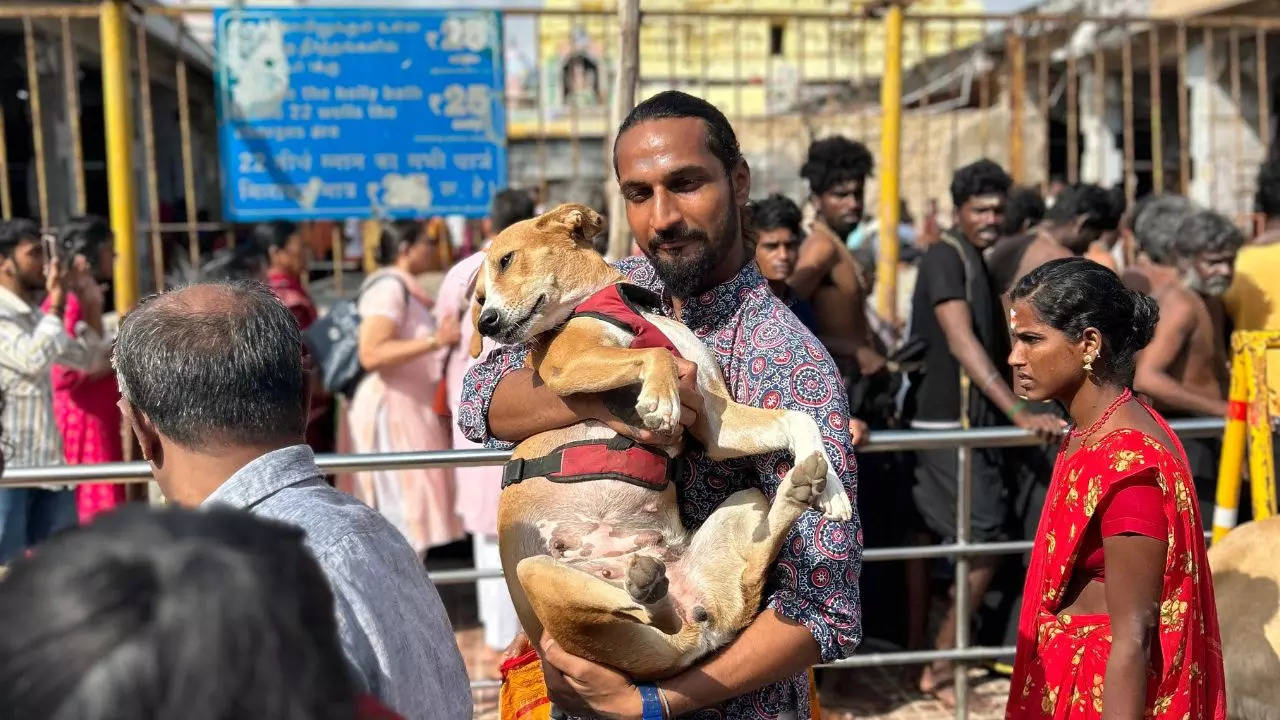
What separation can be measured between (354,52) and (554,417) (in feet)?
15.1

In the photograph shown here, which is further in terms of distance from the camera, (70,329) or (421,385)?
(421,385)

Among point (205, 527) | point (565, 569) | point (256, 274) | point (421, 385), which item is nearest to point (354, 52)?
point (256, 274)

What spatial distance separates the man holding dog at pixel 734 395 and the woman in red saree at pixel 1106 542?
0.67m

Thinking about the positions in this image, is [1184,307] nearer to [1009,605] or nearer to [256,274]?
[1009,605]

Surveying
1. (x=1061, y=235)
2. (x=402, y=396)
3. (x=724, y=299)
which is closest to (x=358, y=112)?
(x=402, y=396)

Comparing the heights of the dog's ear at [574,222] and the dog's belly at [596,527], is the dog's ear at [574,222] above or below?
above

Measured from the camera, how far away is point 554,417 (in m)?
2.24

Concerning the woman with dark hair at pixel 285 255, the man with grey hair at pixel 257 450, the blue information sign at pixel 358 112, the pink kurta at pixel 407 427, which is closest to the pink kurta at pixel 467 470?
the pink kurta at pixel 407 427

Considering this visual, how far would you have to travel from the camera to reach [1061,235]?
556 centimetres

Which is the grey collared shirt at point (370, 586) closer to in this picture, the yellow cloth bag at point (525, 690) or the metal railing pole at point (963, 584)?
the yellow cloth bag at point (525, 690)

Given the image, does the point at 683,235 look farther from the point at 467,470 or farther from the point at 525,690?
the point at 467,470

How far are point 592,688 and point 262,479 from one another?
72 centimetres

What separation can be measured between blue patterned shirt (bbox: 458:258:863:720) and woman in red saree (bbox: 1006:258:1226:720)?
0.66 meters

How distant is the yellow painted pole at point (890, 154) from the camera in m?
6.08
